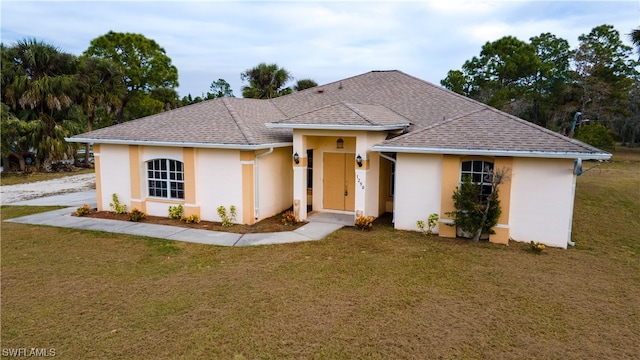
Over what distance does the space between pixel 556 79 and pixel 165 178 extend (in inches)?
1769

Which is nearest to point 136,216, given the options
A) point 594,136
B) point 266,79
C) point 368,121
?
point 368,121

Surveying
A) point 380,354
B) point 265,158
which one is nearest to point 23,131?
point 265,158

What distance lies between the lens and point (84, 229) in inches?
483

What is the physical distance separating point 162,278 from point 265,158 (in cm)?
588

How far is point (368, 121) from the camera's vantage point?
38.8 ft

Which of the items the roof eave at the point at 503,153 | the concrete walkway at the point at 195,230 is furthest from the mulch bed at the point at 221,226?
the roof eave at the point at 503,153

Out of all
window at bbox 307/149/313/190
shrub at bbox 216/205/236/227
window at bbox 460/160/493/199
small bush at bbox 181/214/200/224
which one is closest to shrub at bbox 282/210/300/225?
shrub at bbox 216/205/236/227

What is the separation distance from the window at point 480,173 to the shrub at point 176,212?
9.05 m

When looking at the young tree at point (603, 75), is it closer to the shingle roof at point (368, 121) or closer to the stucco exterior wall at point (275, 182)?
the shingle roof at point (368, 121)

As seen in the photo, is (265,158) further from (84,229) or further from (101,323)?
(101,323)

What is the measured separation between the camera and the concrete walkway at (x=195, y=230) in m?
11.1

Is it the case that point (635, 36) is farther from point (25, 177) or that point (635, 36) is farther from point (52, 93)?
point (25, 177)

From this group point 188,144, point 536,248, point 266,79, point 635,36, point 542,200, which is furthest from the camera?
point 266,79

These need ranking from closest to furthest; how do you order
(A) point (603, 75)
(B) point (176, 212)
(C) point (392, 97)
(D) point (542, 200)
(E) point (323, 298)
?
(E) point (323, 298), (D) point (542, 200), (B) point (176, 212), (C) point (392, 97), (A) point (603, 75)
